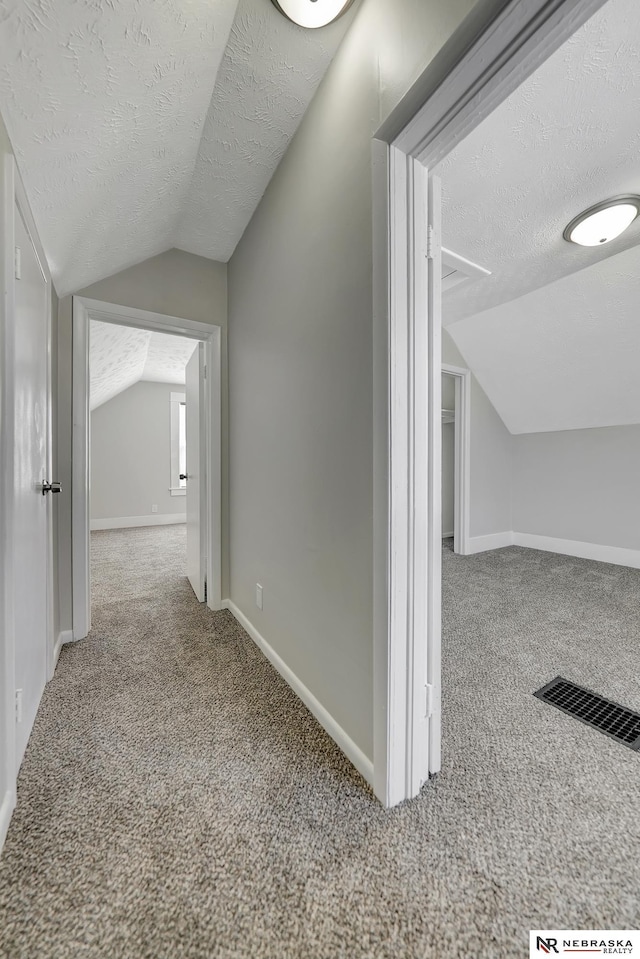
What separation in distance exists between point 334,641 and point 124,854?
2.49ft

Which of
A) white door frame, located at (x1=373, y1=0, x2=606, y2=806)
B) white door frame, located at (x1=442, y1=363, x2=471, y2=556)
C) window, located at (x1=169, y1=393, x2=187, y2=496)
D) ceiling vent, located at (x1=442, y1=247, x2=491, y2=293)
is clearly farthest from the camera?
window, located at (x1=169, y1=393, x2=187, y2=496)

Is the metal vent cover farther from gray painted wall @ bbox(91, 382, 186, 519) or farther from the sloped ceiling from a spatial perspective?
gray painted wall @ bbox(91, 382, 186, 519)

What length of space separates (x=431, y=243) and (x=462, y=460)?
121 inches

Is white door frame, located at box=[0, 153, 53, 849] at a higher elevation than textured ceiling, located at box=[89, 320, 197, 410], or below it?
below

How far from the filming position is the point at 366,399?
111cm

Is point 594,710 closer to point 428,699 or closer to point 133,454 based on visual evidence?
point 428,699

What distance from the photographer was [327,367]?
4.31ft

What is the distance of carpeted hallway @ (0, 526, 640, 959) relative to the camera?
30.2 inches

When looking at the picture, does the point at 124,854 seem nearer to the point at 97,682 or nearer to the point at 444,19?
the point at 97,682

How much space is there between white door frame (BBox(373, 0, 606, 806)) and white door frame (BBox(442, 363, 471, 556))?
2.96 m

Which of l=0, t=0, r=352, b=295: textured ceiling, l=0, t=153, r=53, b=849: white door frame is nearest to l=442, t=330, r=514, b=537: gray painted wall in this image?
l=0, t=0, r=352, b=295: textured ceiling

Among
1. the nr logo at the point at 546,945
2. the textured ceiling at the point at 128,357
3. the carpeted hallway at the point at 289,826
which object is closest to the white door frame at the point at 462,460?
the carpeted hallway at the point at 289,826

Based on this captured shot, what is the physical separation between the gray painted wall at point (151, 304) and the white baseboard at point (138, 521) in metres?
3.62

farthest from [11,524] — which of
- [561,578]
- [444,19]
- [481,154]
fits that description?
[561,578]
